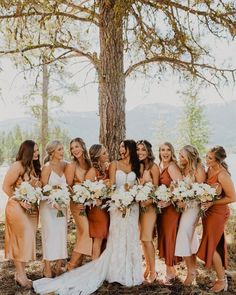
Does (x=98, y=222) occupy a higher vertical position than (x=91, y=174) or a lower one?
lower

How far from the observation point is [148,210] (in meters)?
6.46

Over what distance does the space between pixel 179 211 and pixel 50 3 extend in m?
4.75

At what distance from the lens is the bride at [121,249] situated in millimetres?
6363

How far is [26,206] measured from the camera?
6.12 meters

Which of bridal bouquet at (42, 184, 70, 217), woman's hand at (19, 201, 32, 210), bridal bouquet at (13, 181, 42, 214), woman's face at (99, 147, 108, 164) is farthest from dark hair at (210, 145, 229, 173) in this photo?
woman's hand at (19, 201, 32, 210)

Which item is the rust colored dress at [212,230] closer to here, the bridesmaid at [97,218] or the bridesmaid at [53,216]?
the bridesmaid at [97,218]

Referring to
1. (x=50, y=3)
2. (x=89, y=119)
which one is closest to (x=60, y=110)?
(x=50, y=3)

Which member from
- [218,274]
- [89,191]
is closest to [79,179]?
[89,191]

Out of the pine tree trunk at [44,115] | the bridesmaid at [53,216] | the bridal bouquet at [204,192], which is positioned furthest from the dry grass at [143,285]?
the pine tree trunk at [44,115]

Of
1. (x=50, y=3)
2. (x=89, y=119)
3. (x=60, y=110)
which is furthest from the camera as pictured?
(x=89, y=119)

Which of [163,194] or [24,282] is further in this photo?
[24,282]

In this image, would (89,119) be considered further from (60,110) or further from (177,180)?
(177,180)

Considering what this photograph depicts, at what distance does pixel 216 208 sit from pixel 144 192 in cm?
105

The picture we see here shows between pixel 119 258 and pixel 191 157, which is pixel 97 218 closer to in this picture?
pixel 119 258
